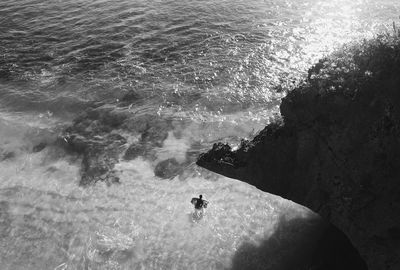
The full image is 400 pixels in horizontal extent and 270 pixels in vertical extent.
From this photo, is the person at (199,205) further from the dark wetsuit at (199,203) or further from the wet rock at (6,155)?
the wet rock at (6,155)

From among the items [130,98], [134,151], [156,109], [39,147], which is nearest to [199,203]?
[134,151]

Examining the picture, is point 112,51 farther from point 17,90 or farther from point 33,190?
point 33,190

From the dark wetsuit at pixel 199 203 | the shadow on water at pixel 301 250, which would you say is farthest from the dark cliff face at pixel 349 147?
the dark wetsuit at pixel 199 203

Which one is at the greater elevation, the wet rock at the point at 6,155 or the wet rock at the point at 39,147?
the wet rock at the point at 39,147

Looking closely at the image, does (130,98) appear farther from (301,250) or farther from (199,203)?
(301,250)

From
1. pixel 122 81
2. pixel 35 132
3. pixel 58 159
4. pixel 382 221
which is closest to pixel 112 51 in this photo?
pixel 122 81
